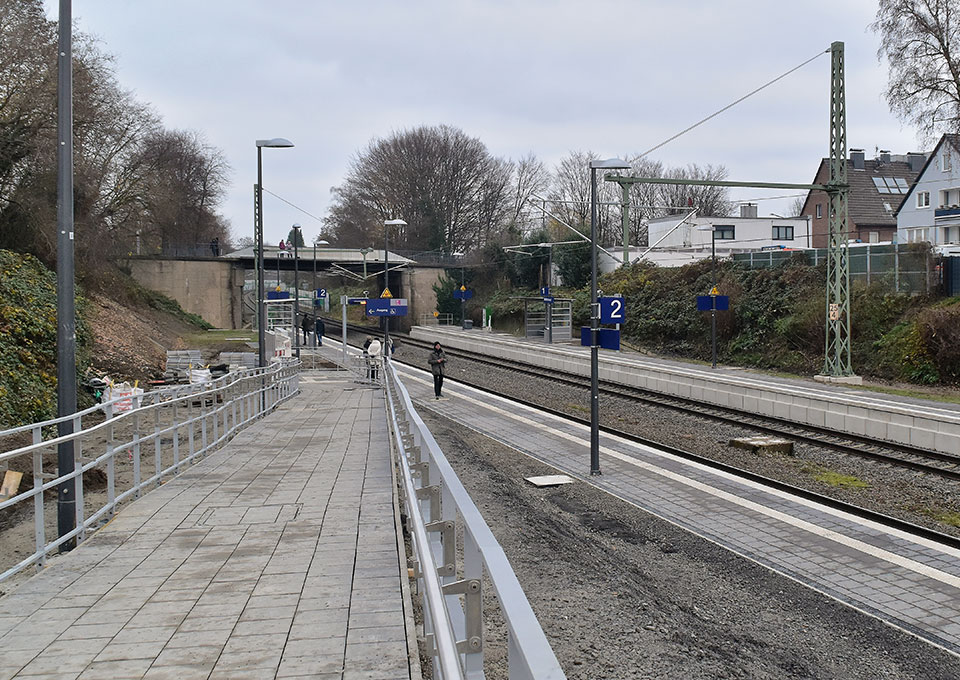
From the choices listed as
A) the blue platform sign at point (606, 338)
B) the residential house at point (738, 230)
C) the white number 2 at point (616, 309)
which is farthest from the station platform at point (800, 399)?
the residential house at point (738, 230)

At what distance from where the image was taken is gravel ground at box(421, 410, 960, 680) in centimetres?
679

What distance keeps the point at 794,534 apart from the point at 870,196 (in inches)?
2316

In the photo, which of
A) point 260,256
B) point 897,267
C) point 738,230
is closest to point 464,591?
point 260,256

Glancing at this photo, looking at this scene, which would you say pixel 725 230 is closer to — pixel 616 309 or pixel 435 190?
pixel 435 190

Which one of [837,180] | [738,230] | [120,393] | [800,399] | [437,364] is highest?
[738,230]

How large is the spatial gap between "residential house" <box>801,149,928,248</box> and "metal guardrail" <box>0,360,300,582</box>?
2041 inches

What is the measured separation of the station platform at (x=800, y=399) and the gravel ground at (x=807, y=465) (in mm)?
1742

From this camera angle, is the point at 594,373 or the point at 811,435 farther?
the point at 811,435

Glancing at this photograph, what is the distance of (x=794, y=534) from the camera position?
1087cm

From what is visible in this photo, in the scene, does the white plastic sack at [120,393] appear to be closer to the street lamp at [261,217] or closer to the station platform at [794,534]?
the street lamp at [261,217]

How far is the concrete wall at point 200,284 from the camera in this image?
5934cm

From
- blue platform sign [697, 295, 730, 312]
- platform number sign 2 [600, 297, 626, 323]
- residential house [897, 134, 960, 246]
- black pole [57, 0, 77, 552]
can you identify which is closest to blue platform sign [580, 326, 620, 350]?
platform number sign 2 [600, 297, 626, 323]

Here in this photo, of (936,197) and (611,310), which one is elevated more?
(936,197)

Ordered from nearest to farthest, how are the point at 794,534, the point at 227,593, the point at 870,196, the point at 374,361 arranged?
the point at 227,593
the point at 794,534
the point at 374,361
the point at 870,196
